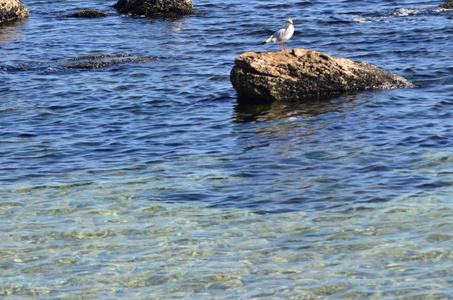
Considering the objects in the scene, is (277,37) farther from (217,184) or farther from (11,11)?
(11,11)

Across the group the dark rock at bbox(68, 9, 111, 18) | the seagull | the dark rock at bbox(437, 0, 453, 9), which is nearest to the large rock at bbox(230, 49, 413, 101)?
the seagull

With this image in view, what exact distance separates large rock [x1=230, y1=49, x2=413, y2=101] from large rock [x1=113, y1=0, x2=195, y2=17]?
43.5 feet

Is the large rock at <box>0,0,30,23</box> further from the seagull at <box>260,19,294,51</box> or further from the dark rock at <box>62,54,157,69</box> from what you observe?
the seagull at <box>260,19,294,51</box>

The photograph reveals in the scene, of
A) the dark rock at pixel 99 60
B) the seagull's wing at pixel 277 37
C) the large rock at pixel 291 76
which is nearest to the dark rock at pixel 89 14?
the dark rock at pixel 99 60

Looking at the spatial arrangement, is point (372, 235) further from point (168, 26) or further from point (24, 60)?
point (168, 26)

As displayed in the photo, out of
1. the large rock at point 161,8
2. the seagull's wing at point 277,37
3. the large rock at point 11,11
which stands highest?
the large rock at point 11,11

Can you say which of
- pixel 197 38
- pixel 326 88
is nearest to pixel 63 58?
pixel 197 38

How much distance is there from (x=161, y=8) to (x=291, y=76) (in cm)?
1394

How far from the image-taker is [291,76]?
14.5 m

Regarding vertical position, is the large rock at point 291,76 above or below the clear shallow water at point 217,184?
above

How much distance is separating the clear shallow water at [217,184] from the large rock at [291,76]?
20.2 inches

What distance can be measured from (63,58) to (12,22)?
26.5 feet

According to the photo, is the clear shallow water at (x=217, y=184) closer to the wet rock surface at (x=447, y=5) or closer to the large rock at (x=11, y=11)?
the wet rock surface at (x=447, y=5)

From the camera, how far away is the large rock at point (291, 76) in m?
14.3
